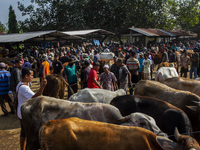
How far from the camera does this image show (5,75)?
6828 millimetres

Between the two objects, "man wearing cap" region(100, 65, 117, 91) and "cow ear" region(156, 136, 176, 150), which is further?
"man wearing cap" region(100, 65, 117, 91)

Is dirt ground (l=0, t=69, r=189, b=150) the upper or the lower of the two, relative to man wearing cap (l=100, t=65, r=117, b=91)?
lower

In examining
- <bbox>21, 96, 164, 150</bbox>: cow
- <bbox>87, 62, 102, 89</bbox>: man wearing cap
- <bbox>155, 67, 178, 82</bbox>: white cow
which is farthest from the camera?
<bbox>155, 67, 178, 82</bbox>: white cow

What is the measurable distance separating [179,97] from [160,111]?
4.16ft

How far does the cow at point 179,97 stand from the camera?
4520 millimetres

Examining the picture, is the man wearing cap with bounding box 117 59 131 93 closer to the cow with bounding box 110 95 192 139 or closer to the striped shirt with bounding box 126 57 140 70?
the striped shirt with bounding box 126 57 140 70

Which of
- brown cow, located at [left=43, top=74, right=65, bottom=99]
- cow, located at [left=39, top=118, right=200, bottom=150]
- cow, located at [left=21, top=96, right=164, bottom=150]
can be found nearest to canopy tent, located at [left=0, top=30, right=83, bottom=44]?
brown cow, located at [left=43, top=74, right=65, bottom=99]

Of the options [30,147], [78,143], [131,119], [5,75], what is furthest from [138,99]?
[5,75]

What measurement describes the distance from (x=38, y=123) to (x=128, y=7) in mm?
27575

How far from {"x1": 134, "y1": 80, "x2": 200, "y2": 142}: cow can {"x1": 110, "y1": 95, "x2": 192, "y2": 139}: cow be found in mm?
575

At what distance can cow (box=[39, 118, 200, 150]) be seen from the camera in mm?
2685

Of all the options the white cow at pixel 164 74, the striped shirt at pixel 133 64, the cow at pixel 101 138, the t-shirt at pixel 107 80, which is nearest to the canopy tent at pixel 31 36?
the striped shirt at pixel 133 64

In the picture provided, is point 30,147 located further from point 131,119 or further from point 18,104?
point 131,119

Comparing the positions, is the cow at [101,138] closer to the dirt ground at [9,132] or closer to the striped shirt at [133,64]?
the dirt ground at [9,132]
